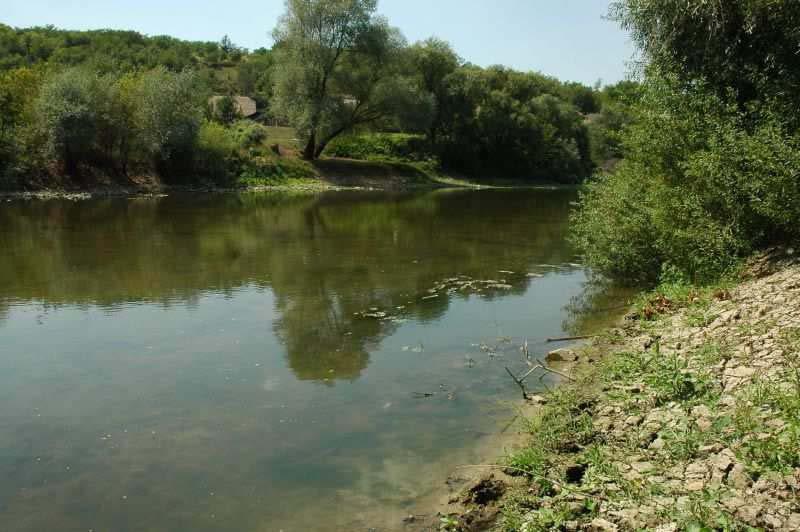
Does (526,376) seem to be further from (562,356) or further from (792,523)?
(792,523)

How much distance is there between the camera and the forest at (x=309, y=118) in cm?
4834

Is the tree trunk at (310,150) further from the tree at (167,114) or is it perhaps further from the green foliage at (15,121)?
the green foliage at (15,121)

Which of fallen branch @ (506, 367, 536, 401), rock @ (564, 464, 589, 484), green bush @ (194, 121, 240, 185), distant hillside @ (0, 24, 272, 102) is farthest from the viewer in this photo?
distant hillside @ (0, 24, 272, 102)

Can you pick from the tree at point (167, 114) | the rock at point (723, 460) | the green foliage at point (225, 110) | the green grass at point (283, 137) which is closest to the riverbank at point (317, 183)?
the tree at point (167, 114)

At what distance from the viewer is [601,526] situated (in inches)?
226

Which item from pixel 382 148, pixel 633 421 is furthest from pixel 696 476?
pixel 382 148

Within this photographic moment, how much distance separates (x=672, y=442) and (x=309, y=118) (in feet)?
183

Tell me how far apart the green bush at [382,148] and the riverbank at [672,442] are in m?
64.2

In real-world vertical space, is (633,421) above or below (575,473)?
above

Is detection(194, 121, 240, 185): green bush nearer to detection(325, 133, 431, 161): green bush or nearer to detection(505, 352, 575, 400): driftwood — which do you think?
detection(325, 133, 431, 161): green bush

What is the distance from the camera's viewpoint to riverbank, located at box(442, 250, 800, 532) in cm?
570

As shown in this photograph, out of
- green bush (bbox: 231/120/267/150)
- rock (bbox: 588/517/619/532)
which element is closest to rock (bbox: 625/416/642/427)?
rock (bbox: 588/517/619/532)

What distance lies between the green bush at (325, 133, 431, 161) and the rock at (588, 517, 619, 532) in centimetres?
6794

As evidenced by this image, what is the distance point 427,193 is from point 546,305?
44821mm
